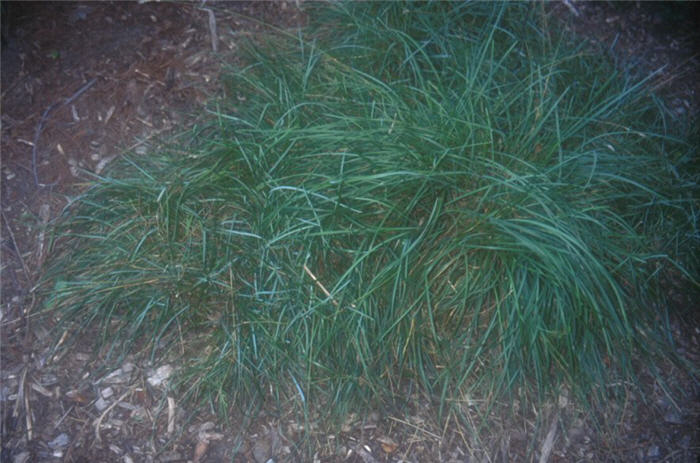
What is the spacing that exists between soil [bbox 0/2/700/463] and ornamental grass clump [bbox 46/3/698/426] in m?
0.12

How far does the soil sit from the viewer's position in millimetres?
2285

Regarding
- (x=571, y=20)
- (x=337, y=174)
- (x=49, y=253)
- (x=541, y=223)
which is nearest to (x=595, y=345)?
(x=541, y=223)

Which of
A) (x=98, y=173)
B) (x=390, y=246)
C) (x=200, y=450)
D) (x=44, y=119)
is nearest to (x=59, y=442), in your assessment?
(x=200, y=450)

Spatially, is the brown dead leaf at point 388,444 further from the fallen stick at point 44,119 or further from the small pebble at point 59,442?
the fallen stick at point 44,119

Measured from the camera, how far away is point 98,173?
9.29 ft

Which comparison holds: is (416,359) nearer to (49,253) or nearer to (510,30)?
(49,253)

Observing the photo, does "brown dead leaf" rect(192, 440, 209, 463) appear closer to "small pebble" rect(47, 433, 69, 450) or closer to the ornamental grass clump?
the ornamental grass clump

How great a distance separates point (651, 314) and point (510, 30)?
1.57 metres

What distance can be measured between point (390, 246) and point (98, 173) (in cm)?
136

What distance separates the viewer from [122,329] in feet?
8.04

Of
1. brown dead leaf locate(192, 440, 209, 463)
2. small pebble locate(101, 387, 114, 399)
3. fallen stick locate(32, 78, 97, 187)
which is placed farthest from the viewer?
fallen stick locate(32, 78, 97, 187)

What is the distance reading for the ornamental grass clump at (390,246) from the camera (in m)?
2.30

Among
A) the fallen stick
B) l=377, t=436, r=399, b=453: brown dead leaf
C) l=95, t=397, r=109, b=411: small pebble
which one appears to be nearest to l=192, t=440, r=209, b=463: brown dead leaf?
l=95, t=397, r=109, b=411: small pebble

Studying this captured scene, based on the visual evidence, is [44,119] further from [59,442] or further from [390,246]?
[390,246]
